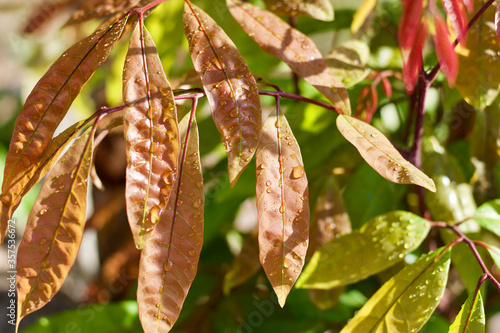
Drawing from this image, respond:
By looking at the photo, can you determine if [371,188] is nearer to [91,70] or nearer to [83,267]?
[91,70]

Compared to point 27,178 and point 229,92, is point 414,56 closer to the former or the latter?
point 229,92

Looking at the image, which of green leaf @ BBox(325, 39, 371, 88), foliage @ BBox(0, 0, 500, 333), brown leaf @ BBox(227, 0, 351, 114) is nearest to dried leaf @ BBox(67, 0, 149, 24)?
foliage @ BBox(0, 0, 500, 333)

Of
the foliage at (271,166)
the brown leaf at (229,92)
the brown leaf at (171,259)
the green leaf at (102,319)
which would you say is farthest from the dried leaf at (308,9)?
the green leaf at (102,319)

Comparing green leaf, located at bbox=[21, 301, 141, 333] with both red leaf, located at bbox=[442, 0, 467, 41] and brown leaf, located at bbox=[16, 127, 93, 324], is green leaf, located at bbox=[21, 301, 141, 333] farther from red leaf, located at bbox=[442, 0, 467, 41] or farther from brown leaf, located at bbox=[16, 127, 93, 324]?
red leaf, located at bbox=[442, 0, 467, 41]

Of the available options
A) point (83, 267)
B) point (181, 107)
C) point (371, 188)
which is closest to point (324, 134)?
point (371, 188)

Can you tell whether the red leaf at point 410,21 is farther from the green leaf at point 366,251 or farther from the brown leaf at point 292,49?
the green leaf at point 366,251
